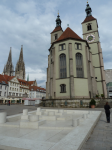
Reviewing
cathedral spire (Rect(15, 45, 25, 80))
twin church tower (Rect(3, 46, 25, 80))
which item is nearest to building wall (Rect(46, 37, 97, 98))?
cathedral spire (Rect(15, 45, 25, 80))

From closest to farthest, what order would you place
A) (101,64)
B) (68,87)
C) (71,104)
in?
(71,104) → (68,87) → (101,64)

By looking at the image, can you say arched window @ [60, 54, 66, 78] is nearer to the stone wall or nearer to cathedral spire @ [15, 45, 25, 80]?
the stone wall

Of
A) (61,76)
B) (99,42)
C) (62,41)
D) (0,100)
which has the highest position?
(99,42)

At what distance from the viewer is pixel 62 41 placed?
2716cm

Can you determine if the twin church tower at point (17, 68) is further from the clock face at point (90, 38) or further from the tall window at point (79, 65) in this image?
the tall window at point (79, 65)

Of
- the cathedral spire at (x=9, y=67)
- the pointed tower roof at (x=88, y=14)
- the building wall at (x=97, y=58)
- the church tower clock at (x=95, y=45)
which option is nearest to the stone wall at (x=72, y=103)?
the building wall at (x=97, y=58)

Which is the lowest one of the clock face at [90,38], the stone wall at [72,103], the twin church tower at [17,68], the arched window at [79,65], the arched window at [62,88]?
the stone wall at [72,103]

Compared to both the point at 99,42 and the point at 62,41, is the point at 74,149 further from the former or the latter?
the point at 99,42

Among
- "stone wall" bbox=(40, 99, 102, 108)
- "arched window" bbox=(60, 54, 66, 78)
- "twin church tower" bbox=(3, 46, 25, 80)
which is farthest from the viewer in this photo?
"twin church tower" bbox=(3, 46, 25, 80)

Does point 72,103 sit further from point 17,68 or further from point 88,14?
point 17,68

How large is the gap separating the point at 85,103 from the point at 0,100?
124ft

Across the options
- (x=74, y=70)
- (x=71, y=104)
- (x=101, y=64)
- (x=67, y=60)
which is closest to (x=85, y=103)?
(x=71, y=104)

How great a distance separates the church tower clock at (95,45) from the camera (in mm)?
30837

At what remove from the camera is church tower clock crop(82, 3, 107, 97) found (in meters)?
30.8
